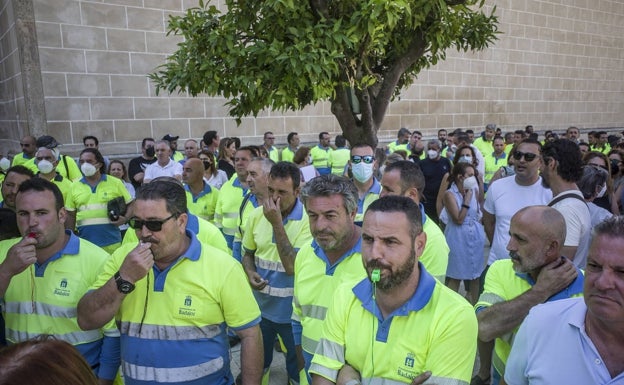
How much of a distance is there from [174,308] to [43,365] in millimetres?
1348

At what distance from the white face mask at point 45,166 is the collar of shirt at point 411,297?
549 cm

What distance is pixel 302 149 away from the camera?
894 centimetres

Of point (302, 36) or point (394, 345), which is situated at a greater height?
point (302, 36)

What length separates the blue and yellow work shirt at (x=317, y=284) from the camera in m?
2.87

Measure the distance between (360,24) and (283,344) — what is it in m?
2.75

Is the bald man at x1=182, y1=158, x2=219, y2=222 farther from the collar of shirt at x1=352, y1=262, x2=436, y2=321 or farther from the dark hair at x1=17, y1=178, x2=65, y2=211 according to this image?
the collar of shirt at x1=352, y1=262, x2=436, y2=321

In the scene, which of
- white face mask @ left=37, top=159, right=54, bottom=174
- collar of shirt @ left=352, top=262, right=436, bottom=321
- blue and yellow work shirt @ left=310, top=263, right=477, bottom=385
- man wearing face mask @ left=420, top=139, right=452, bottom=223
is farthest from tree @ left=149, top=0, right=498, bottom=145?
man wearing face mask @ left=420, top=139, right=452, bottom=223

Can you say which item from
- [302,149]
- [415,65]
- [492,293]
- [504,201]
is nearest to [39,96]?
[302,149]

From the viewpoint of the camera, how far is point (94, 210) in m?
5.81

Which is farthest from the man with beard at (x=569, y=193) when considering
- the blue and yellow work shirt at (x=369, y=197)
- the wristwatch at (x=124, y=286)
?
the wristwatch at (x=124, y=286)

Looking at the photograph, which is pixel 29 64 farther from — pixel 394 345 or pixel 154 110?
pixel 394 345

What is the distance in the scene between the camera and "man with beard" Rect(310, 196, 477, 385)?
6.52 ft

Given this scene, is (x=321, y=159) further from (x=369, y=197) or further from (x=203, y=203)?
(x=369, y=197)

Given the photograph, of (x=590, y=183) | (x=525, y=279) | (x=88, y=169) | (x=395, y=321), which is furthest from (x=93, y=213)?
(x=590, y=183)
